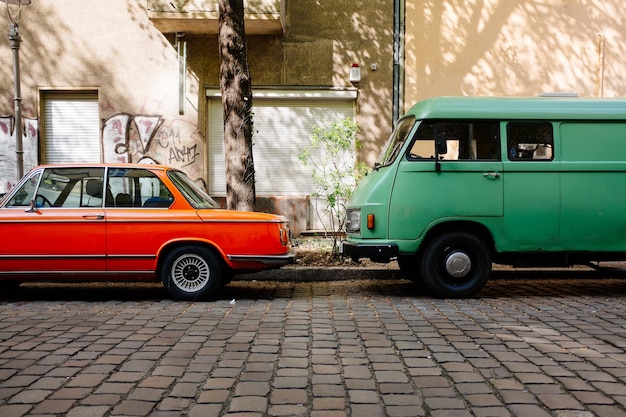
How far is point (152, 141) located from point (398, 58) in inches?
232

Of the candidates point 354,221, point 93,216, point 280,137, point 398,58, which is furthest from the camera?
point 280,137

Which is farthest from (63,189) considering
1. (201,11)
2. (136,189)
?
(201,11)

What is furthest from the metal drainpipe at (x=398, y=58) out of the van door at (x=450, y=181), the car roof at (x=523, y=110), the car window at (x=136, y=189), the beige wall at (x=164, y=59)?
the car window at (x=136, y=189)

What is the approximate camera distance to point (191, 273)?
6988 millimetres

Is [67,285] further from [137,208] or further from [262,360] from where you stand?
[262,360]

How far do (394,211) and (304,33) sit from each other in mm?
7229

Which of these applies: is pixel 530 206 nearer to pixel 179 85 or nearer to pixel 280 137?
pixel 280 137

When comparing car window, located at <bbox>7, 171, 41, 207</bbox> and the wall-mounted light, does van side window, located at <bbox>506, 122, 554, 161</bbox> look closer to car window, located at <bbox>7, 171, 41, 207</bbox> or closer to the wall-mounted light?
car window, located at <bbox>7, 171, 41, 207</bbox>

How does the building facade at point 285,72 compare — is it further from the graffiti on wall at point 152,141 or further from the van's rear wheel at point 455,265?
the van's rear wheel at point 455,265

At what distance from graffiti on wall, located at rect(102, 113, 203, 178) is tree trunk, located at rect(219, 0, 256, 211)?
3970 mm

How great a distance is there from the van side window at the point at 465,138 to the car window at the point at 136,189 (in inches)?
123

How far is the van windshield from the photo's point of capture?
24.5 ft

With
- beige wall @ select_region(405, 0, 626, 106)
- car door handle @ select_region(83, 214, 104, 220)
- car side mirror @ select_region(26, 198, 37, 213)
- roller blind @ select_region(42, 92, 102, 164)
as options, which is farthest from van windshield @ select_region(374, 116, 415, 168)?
roller blind @ select_region(42, 92, 102, 164)

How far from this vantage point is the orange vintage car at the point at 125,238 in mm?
6887
